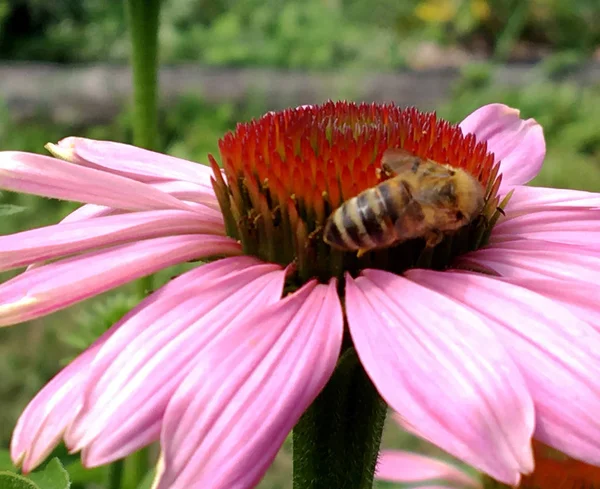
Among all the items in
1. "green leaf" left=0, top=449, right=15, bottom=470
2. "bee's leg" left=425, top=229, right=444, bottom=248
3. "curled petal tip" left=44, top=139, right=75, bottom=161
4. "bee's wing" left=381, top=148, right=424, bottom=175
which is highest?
"bee's wing" left=381, top=148, right=424, bottom=175

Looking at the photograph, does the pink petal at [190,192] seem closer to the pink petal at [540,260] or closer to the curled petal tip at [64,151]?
the curled petal tip at [64,151]

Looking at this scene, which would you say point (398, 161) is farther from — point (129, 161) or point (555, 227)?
point (129, 161)

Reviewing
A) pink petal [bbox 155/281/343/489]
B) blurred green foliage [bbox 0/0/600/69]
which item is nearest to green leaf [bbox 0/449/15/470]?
pink petal [bbox 155/281/343/489]

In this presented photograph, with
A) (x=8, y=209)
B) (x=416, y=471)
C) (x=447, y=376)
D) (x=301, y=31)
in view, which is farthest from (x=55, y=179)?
(x=301, y=31)

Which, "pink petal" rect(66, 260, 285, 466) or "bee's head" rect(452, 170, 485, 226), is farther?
"bee's head" rect(452, 170, 485, 226)

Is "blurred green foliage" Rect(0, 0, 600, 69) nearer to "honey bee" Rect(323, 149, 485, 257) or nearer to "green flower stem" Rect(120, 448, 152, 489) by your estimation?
"green flower stem" Rect(120, 448, 152, 489)

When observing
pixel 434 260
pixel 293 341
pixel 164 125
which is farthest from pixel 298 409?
pixel 164 125

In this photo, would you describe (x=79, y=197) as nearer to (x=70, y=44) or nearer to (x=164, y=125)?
(x=164, y=125)
